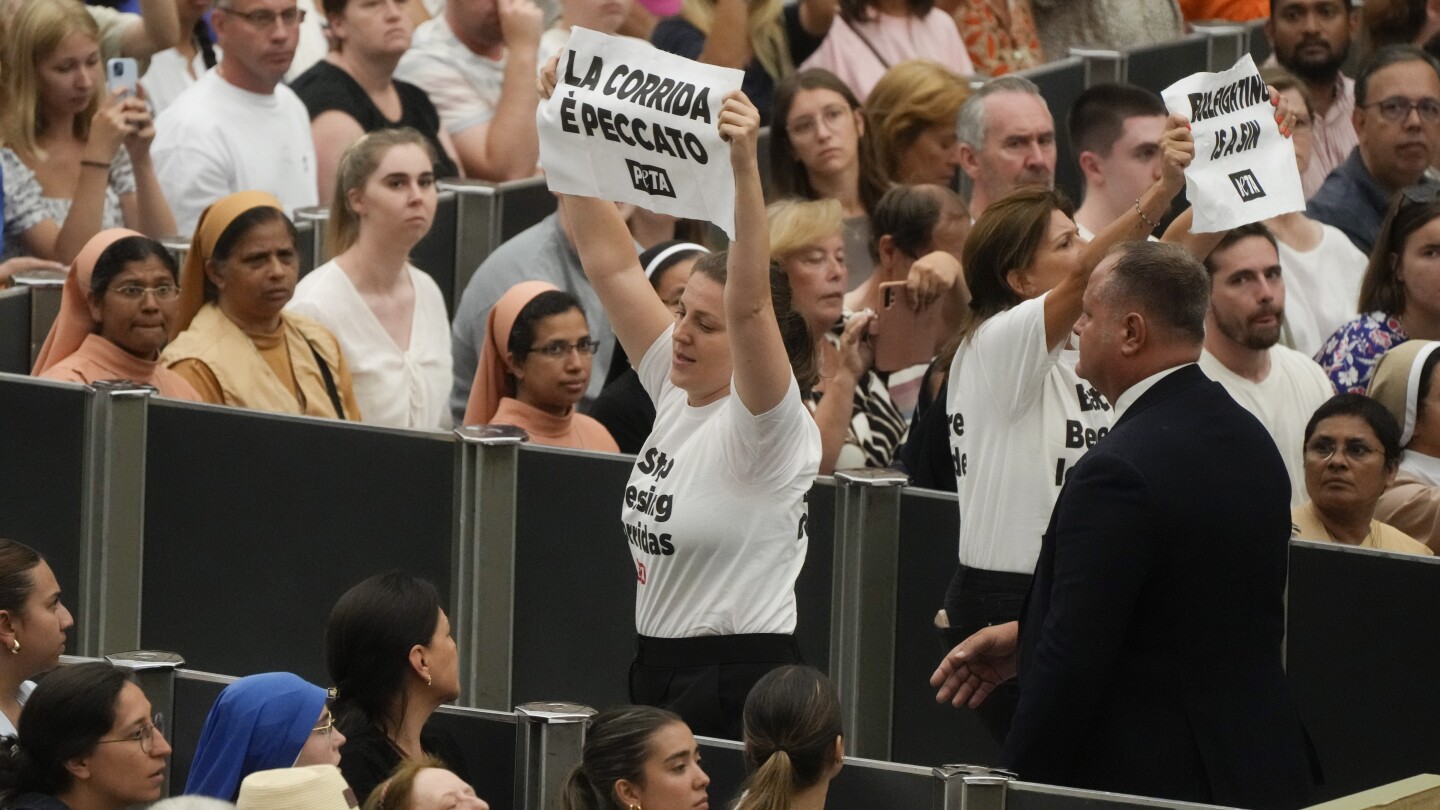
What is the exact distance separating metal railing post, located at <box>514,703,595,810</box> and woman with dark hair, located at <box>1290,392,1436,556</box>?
2.48m

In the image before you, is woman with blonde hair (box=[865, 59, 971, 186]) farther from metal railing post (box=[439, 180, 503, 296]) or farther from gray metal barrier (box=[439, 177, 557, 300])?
metal railing post (box=[439, 180, 503, 296])

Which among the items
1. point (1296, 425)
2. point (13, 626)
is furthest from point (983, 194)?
point (13, 626)

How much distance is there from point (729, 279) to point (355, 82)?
14.4ft

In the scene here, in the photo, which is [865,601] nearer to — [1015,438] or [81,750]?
[1015,438]

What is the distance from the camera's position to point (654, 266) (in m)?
7.27

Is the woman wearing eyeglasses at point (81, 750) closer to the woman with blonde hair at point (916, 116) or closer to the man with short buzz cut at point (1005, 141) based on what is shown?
the man with short buzz cut at point (1005, 141)

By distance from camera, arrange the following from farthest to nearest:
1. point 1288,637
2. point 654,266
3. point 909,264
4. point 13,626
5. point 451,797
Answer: point 909,264 < point 654,266 < point 1288,637 < point 13,626 < point 451,797

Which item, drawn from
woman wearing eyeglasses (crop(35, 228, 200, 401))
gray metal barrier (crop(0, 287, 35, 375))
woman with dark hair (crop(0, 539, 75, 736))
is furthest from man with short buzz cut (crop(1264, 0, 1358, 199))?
woman with dark hair (crop(0, 539, 75, 736))

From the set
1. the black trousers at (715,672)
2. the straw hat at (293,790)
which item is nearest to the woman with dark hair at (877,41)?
the black trousers at (715,672)

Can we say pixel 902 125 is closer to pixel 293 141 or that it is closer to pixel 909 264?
pixel 909 264

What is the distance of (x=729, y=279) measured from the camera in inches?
198

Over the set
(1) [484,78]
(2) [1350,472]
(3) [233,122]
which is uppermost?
(1) [484,78]

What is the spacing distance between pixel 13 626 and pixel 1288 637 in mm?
2960

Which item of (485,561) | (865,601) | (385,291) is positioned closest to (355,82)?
(385,291)
